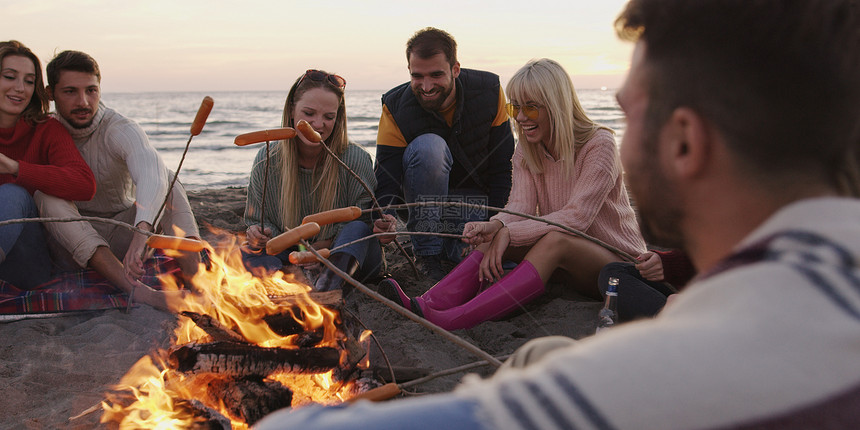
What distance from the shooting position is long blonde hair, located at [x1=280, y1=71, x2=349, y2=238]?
3836 mm

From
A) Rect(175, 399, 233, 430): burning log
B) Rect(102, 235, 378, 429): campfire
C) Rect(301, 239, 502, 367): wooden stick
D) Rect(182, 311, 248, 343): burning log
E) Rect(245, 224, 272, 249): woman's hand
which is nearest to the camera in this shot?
Rect(301, 239, 502, 367): wooden stick

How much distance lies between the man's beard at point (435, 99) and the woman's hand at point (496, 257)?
50.2 inches

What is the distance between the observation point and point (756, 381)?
0.56 metres

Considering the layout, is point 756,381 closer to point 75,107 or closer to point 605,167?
point 605,167

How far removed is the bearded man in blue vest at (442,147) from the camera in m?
4.18

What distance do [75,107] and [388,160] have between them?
204 centimetres

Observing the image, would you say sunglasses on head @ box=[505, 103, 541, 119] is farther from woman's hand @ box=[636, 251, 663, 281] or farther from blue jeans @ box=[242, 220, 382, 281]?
blue jeans @ box=[242, 220, 382, 281]

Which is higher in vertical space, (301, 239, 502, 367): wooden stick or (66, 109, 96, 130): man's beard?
(66, 109, 96, 130): man's beard

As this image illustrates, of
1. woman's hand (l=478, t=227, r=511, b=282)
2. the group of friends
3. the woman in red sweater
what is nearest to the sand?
woman's hand (l=478, t=227, r=511, b=282)

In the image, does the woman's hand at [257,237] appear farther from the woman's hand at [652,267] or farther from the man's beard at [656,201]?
the man's beard at [656,201]

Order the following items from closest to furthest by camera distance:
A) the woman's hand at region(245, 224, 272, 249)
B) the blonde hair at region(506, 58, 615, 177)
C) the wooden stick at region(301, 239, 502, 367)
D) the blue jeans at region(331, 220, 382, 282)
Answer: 1. the wooden stick at region(301, 239, 502, 367)
2. the blonde hair at region(506, 58, 615, 177)
3. the woman's hand at region(245, 224, 272, 249)
4. the blue jeans at region(331, 220, 382, 282)

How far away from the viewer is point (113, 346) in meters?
3.07

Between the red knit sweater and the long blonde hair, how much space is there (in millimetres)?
1134

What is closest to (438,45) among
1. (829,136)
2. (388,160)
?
(388,160)
